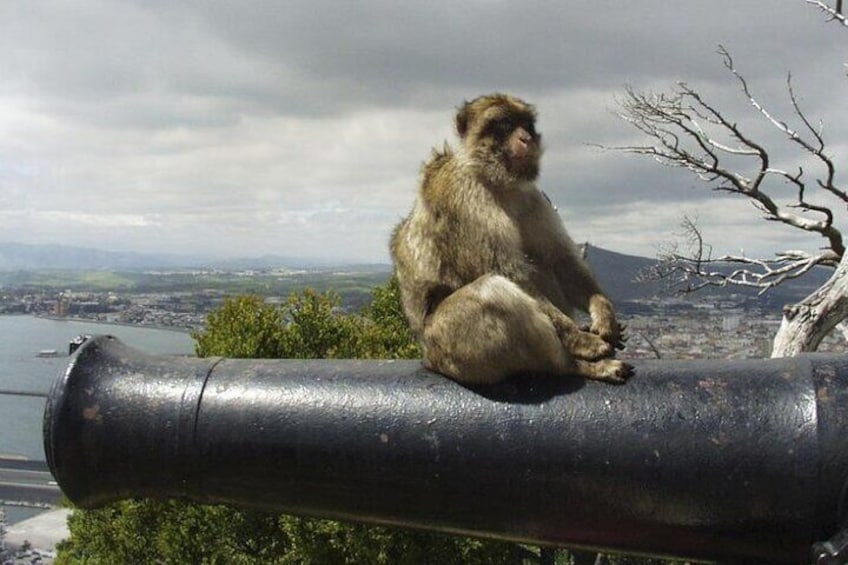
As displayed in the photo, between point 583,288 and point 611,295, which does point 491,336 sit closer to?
point 583,288

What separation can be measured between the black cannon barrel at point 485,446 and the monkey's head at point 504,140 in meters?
1.80

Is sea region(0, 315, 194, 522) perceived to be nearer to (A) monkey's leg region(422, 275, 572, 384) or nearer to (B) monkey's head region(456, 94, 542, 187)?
(B) monkey's head region(456, 94, 542, 187)

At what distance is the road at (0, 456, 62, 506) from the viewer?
205 feet

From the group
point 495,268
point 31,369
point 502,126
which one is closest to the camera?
A: point 495,268

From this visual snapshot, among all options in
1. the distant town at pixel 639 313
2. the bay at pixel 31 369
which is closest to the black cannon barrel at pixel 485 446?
the distant town at pixel 639 313

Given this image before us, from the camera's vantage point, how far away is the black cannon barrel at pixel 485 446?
210cm

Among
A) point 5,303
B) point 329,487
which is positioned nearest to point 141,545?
point 329,487

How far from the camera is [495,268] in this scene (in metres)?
3.89

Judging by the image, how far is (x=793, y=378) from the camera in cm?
217

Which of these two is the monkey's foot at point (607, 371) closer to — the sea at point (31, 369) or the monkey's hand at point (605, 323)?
the monkey's hand at point (605, 323)

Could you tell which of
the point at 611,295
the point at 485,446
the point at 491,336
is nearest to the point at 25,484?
the point at 611,295

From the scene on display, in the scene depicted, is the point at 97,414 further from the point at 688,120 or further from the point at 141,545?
the point at 141,545

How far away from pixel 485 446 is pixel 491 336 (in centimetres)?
80

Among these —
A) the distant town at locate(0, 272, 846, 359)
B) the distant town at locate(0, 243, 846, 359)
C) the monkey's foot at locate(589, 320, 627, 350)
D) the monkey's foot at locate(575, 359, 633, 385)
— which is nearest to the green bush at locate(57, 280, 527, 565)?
the distant town at locate(0, 243, 846, 359)
